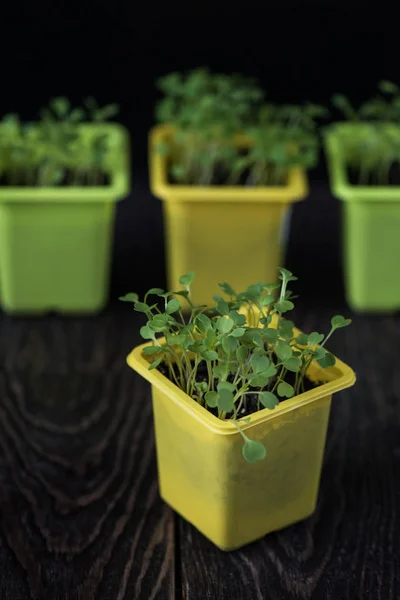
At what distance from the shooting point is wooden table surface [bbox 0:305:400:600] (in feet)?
3.95

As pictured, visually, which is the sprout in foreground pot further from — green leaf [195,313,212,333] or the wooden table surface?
the wooden table surface

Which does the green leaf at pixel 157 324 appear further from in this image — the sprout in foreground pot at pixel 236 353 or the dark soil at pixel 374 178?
the dark soil at pixel 374 178

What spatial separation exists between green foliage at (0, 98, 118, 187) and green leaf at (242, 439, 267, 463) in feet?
2.40

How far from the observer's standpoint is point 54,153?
5.62 feet

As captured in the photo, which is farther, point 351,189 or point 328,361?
point 351,189

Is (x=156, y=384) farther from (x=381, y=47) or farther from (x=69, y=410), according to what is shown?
(x=381, y=47)

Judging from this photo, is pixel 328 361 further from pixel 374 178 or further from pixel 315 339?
pixel 374 178

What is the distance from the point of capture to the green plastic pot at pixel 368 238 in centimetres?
165

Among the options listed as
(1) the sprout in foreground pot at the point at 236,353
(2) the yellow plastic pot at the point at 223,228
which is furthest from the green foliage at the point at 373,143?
(1) the sprout in foreground pot at the point at 236,353

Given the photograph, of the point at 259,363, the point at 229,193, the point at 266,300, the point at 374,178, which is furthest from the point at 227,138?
the point at 259,363

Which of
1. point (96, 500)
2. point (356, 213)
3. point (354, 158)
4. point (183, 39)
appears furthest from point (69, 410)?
point (183, 39)

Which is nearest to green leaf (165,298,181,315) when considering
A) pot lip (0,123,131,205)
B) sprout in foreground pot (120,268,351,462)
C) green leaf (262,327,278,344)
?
sprout in foreground pot (120,268,351,462)

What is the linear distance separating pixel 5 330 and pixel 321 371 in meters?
0.65

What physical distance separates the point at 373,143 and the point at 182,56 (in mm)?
474
